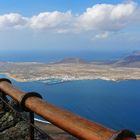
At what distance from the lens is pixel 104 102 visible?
304ft

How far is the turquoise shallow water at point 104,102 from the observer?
74562mm

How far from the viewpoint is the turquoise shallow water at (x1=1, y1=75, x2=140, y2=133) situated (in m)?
74.6

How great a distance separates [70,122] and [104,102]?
3607 inches

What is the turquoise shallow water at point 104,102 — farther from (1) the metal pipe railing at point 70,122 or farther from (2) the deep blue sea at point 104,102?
(1) the metal pipe railing at point 70,122

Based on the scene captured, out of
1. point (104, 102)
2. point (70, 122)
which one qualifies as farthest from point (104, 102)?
point (70, 122)

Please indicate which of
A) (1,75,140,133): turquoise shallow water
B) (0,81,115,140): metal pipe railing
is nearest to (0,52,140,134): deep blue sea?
(1,75,140,133): turquoise shallow water

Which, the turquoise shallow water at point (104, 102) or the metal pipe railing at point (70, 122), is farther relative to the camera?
the turquoise shallow water at point (104, 102)

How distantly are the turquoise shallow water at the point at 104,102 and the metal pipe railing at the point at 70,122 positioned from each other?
65546 millimetres

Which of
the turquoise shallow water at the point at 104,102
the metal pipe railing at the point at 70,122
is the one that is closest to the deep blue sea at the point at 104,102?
the turquoise shallow water at the point at 104,102

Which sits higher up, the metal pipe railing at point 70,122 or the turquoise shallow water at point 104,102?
the metal pipe railing at point 70,122

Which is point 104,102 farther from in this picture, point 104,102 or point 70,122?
point 70,122

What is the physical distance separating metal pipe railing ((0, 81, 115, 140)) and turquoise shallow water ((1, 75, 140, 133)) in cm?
6555

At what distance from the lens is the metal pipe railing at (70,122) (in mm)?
1777

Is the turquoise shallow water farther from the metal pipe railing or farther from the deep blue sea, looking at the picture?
the metal pipe railing
